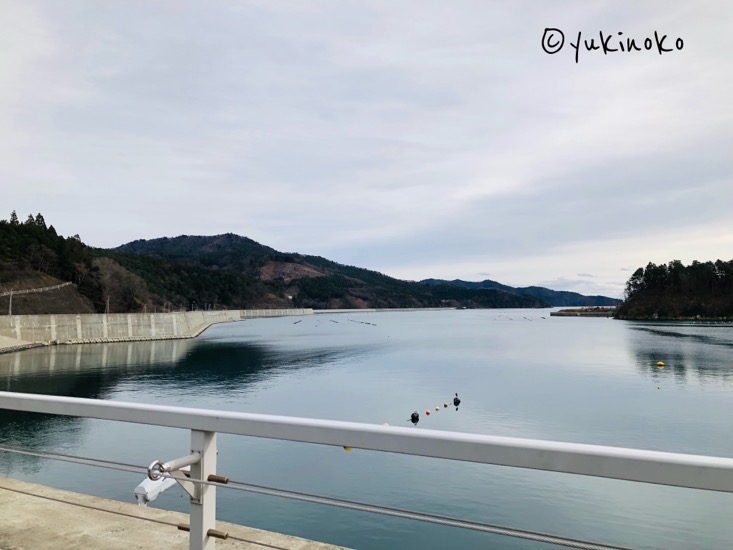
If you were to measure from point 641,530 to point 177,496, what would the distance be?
44.5 feet

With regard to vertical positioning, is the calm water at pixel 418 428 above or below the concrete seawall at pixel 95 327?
below

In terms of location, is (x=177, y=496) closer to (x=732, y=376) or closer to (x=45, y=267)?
(x=732, y=376)

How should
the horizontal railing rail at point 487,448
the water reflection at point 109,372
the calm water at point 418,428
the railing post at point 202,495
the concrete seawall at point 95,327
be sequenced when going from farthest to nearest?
the concrete seawall at point 95,327 < the water reflection at point 109,372 < the calm water at point 418,428 < the railing post at point 202,495 < the horizontal railing rail at point 487,448

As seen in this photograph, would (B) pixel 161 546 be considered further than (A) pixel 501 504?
No

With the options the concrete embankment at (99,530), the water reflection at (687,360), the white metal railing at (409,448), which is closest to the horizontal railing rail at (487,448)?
the white metal railing at (409,448)

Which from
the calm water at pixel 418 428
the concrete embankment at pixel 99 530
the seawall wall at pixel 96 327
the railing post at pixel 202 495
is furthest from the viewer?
the seawall wall at pixel 96 327

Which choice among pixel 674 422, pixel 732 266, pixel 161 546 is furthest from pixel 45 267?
pixel 732 266

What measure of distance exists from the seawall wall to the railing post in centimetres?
7404

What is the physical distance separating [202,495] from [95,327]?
8280cm

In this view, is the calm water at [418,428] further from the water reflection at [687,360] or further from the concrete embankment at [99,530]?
the concrete embankment at [99,530]

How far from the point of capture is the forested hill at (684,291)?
154m

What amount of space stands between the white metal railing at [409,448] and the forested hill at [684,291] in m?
178

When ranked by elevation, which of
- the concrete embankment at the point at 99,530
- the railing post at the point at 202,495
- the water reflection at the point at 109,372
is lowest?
the water reflection at the point at 109,372

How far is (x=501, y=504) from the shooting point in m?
16.0
